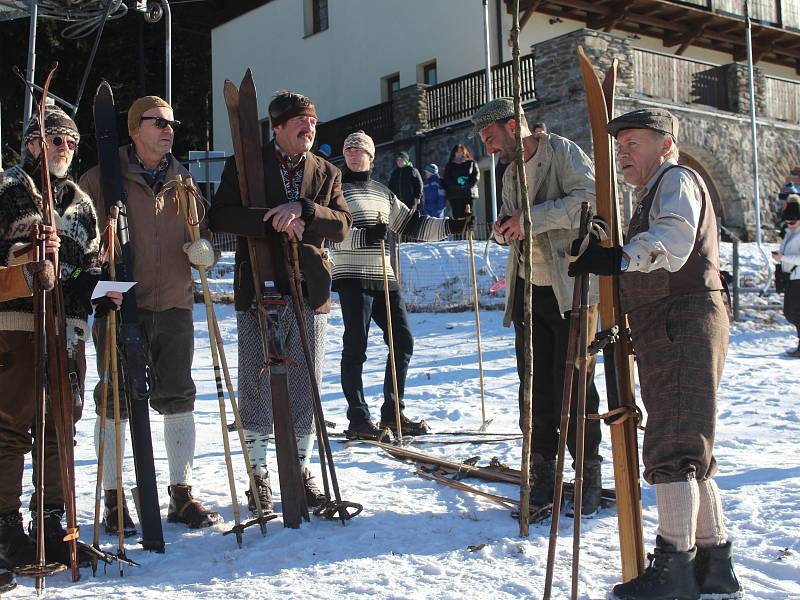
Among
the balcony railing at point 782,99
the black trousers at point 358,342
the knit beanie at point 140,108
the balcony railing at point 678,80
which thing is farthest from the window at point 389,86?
the knit beanie at point 140,108

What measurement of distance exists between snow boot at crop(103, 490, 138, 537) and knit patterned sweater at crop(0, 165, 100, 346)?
764 millimetres

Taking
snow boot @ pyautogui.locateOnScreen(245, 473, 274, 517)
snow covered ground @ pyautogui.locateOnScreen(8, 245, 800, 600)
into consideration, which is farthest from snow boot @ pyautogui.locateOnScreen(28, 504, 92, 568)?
snow boot @ pyautogui.locateOnScreen(245, 473, 274, 517)

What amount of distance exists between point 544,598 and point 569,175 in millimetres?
1976

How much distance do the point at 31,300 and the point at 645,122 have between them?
2.43 meters

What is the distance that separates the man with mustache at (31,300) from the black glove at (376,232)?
7.34ft

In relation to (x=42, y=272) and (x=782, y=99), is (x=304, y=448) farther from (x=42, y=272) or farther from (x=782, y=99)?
(x=782, y=99)

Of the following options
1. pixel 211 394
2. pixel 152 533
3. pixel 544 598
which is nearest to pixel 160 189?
pixel 152 533

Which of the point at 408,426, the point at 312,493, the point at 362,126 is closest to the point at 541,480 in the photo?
the point at 312,493

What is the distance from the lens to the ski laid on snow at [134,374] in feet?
11.8

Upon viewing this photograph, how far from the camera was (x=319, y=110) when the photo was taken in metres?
24.2

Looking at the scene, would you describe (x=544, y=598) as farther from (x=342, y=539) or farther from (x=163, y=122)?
(x=163, y=122)

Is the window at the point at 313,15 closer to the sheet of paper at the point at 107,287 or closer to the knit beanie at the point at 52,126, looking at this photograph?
the knit beanie at the point at 52,126

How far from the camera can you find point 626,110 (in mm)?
16406

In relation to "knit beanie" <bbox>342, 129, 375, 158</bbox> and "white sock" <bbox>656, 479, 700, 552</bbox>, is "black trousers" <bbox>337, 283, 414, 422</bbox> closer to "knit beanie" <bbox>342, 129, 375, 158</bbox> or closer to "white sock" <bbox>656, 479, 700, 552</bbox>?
"knit beanie" <bbox>342, 129, 375, 158</bbox>
